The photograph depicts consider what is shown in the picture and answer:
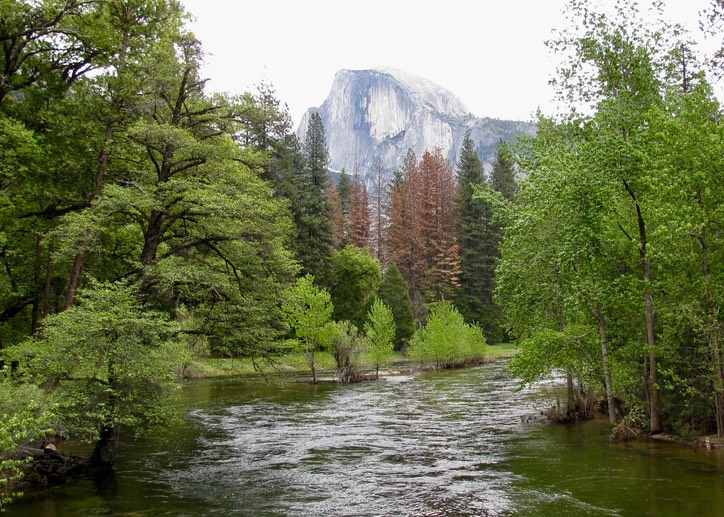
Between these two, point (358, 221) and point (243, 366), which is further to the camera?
point (358, 221)

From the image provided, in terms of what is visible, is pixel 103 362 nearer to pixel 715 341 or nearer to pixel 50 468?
pixel 50 468

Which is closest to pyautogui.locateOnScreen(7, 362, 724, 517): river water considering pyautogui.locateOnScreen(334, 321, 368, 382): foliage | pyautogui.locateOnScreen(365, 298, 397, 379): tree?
pyautogui.locateOnScreen(334, 321, 368, 382): foliage

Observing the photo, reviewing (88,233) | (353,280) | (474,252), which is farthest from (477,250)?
(88,233)

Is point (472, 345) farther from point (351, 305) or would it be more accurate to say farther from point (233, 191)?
point (233, 191)

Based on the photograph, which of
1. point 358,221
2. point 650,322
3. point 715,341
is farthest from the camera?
point 358,221

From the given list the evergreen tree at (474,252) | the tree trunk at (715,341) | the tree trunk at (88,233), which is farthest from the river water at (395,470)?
the evergreen tree at (474,252)

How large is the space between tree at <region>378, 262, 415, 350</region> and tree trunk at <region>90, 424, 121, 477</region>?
4176cm

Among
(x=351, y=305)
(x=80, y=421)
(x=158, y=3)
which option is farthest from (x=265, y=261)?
(x=351, y=305)

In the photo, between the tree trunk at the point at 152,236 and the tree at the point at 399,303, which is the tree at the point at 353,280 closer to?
the tree at the point at 399,303

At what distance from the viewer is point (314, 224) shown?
55656 millimetres

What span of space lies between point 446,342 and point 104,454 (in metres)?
33.1

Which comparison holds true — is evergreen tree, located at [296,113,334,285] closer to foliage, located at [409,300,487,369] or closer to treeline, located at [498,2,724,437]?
foliage, located at [409,300,487,369]

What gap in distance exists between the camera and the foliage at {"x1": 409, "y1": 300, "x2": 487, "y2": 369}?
143 ft

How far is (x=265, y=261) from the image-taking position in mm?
19109
